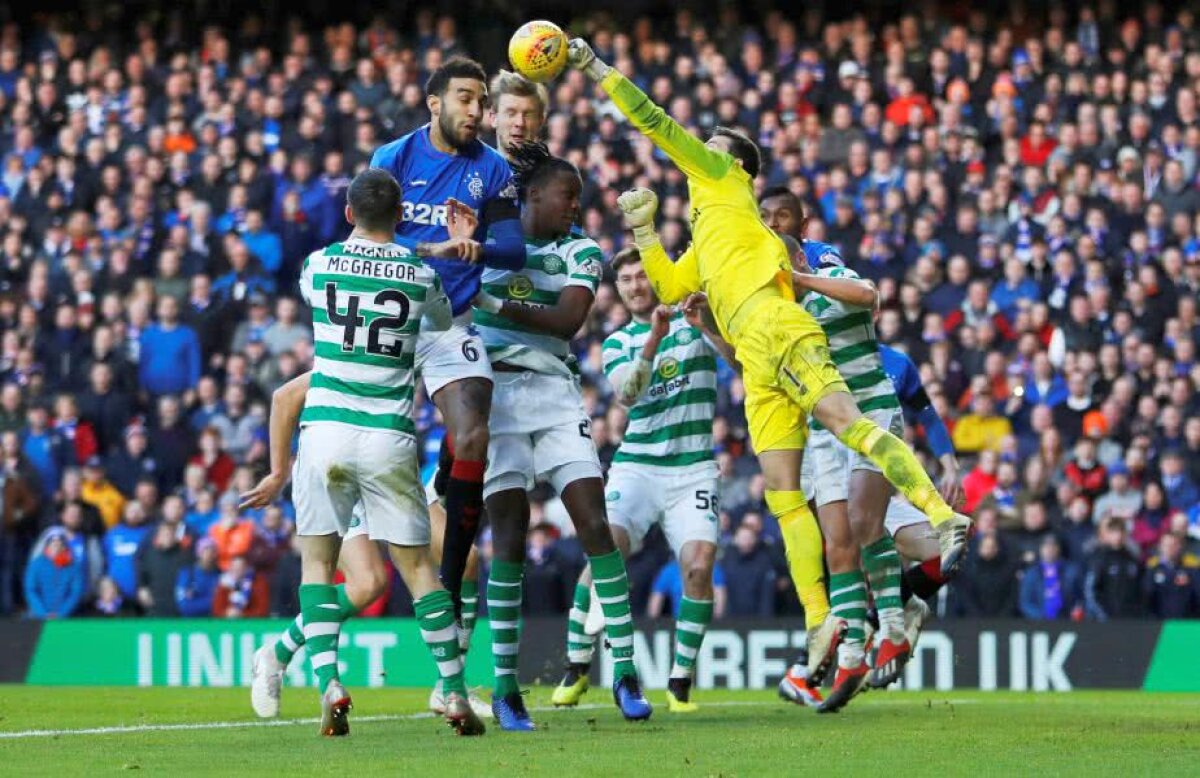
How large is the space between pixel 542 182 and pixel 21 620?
904 cm

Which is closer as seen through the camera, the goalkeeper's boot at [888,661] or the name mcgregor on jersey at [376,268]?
the name mcgregor on jersey at [376,268]

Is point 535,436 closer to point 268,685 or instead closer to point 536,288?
point 536,288

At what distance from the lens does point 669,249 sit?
20.5 m

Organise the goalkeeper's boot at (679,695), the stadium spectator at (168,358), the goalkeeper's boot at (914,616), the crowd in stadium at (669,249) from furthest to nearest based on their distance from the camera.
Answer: the stadium spectator at (168,358)
the crowd in stadium at (669,249)
the goalkeeper's boot at (914,616)
the goalkeeper's boot at (679,695)

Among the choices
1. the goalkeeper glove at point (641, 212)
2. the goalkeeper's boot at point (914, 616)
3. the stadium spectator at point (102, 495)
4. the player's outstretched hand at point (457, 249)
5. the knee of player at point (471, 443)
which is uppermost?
the goalkeeper glove at point (641, 212)

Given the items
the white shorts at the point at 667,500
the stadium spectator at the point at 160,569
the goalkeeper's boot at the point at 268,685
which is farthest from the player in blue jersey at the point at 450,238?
the stadium spectator at the point at 160,569

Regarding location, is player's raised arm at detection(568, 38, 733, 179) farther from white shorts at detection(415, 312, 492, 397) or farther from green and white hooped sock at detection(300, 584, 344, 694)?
green and white hooped sock at detection(300, 584, 344, 694)

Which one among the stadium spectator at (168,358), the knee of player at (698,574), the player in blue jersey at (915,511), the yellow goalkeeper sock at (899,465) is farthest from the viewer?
the stadium spectator at (168,358)

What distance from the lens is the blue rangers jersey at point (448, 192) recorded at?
1012cm

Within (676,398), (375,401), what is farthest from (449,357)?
(676,398)

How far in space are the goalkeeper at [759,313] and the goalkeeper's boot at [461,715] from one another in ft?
7.02

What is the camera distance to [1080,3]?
2431cm

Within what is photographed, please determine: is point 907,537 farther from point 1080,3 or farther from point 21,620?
point 1080,3

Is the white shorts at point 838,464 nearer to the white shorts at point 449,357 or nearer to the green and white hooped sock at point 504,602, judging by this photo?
the green and white hooped sock at point 504,602
